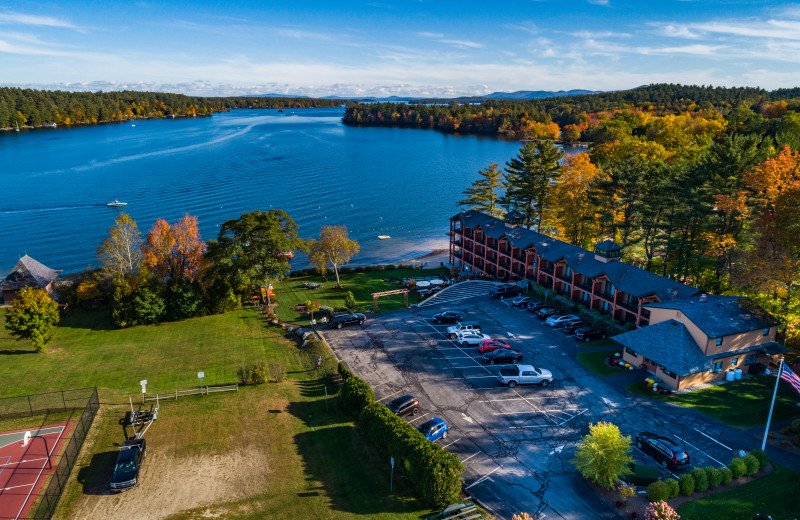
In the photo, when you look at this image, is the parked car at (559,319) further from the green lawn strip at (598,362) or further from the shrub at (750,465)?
the shrub at (750,465)

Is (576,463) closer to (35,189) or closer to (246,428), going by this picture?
(246,428)

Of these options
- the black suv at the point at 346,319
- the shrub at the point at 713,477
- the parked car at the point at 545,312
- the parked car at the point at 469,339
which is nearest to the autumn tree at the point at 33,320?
the black suv at the point at 346,319

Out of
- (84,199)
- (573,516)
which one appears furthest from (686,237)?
(84,199)

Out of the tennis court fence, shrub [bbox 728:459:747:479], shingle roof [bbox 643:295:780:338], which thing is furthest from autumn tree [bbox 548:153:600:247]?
the tennis court fence

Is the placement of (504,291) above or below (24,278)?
below

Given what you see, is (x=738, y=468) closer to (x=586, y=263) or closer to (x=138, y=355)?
(x=586, y=263)

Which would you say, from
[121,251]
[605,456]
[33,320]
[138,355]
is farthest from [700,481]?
[121,251]
